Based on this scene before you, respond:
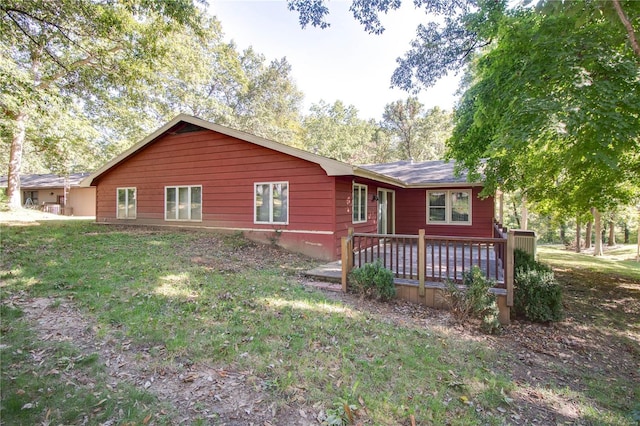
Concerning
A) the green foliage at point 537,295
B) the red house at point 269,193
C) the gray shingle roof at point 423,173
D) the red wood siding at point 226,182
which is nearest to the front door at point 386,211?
the red house at point 269,193

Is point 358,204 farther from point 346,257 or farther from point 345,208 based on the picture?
point 346,257

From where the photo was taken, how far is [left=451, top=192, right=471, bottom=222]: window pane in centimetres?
1282

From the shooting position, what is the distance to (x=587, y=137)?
554 cm

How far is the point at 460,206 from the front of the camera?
13.0 m

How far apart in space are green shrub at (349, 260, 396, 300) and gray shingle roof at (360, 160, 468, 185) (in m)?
5.82

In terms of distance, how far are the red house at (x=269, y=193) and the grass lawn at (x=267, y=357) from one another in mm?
3261

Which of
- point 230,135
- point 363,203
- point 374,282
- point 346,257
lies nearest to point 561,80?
point 374,282

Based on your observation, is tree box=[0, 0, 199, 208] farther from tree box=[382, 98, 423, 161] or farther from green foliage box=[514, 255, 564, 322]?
tree box=[382, 98, 423, 161]

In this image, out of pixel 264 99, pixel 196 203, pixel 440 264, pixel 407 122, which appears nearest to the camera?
pixel 440 264

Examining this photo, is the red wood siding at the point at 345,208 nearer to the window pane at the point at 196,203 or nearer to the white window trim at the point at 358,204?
the white window trim at the point at 358,204

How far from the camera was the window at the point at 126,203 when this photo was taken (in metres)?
13.3

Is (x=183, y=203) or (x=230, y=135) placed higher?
(x=230, y=135)

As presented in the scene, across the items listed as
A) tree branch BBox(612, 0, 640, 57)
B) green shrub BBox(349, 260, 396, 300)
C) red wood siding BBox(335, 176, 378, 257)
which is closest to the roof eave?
red wood siding BBox(335, 176, 378, 257)

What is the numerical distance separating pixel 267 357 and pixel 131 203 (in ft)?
40.2
